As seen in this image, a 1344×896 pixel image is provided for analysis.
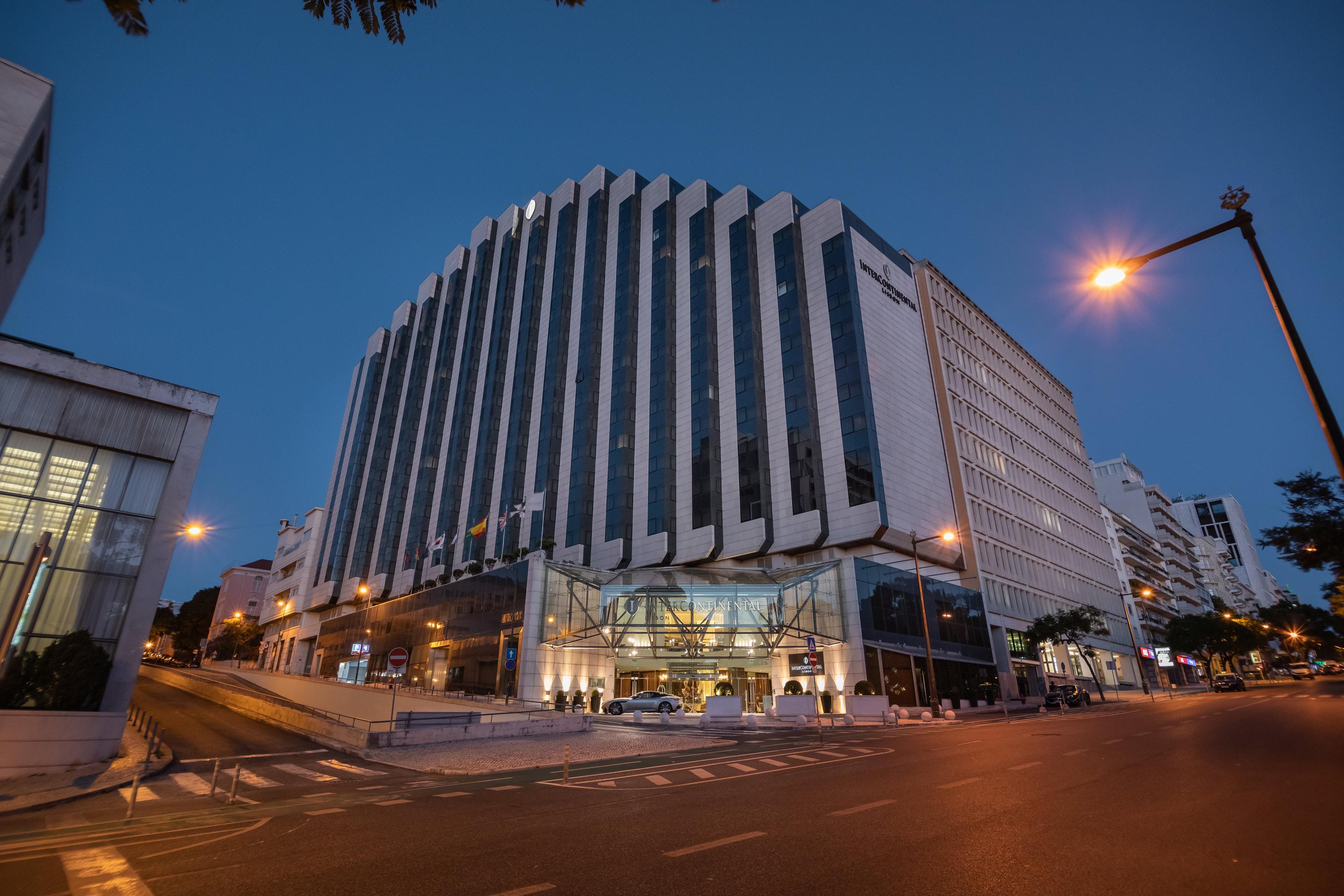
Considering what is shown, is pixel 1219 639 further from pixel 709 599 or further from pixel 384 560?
pixel 384 560

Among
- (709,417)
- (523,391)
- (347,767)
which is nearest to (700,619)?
(709,417)

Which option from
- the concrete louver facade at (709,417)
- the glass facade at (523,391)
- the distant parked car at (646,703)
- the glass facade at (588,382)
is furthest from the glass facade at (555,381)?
the distant parked car at (646,703)

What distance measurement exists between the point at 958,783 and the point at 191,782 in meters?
20.3

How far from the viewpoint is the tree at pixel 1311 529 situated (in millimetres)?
27609

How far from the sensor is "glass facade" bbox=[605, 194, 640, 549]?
68.0 metres

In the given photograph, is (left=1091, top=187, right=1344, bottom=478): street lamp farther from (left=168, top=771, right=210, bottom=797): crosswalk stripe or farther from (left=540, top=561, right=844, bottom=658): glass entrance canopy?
(left=540, top=561, right=844, bottom=658): glass entrance canopy

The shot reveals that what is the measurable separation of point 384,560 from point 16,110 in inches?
3031

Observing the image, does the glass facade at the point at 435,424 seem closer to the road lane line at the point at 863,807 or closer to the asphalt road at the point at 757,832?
the asphalt road at the point at 757,832

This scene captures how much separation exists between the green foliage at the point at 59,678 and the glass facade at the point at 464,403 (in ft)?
204

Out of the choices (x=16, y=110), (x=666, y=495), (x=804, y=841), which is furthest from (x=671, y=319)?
(x=804, y=841)

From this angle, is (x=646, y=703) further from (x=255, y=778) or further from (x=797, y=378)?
(x=797, y=378)

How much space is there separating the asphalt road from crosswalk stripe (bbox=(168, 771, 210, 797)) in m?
0.91

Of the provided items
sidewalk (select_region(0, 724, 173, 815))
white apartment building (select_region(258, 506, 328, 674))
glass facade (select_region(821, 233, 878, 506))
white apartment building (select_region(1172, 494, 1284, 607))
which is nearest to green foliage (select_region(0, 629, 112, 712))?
sidewalk (select_region(0, 724, 173, 815))

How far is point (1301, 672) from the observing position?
10094 centimetres
